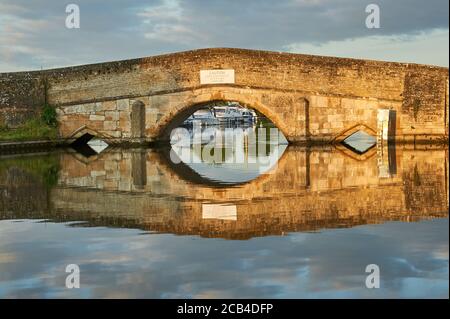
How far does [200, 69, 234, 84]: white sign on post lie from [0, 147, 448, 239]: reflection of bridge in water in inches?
A: 292

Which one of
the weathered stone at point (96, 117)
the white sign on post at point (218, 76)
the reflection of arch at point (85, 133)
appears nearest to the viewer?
the white sign on post at point (218, 76)

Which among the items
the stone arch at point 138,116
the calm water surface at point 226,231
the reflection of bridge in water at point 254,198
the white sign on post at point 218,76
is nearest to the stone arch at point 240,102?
the white sign on post at point 218,76

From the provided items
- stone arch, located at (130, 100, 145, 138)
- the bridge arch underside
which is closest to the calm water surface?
the bridge arch underside

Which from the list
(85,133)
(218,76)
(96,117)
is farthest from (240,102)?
(85,133)

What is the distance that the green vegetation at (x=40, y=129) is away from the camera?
26.4m

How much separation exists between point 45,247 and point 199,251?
5.86 feet

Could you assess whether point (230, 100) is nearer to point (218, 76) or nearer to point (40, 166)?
point (218, 76)

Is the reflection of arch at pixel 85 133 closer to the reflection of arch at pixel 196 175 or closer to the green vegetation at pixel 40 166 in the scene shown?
the green vegetation at pixel 40 166

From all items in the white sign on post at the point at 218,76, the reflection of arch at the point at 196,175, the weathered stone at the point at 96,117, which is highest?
the white sign on post at the point at 218,76

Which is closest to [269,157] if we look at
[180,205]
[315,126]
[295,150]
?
[295,150]

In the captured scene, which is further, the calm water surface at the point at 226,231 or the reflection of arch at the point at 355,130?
the reflection of arch at the point at 355,130

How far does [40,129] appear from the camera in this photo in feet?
86.9

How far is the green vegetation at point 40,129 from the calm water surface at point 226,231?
10.6 m

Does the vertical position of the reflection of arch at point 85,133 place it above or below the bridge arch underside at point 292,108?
below
